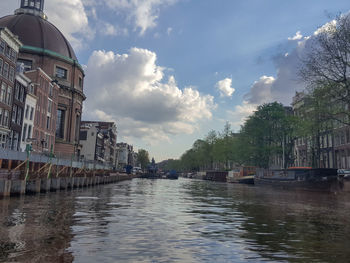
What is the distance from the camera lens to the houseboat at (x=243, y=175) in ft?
245

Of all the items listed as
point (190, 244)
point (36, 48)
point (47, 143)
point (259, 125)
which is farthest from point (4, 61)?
point (259, 125)

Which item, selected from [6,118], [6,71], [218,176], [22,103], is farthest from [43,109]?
[218,176]

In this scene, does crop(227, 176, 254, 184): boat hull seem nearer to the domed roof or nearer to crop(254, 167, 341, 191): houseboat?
crop(254, 167, 341, 191): houseboat

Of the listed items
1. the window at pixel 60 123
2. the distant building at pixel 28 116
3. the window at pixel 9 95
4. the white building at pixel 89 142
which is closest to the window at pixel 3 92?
the window at pixel 9 95

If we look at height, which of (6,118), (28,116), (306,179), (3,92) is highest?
(3,92)

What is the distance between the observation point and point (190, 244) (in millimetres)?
9820

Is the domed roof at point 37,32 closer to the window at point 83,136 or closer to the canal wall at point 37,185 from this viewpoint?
the window at point 83,136

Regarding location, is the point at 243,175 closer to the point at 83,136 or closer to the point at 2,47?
the point at 83,136

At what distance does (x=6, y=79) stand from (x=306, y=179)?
46500mm

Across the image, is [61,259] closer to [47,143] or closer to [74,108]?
[47,143]

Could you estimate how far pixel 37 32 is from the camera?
83.1 meters

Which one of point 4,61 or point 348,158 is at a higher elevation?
point 4,61

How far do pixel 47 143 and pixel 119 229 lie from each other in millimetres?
64252

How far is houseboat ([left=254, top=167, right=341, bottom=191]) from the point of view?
43.9m
